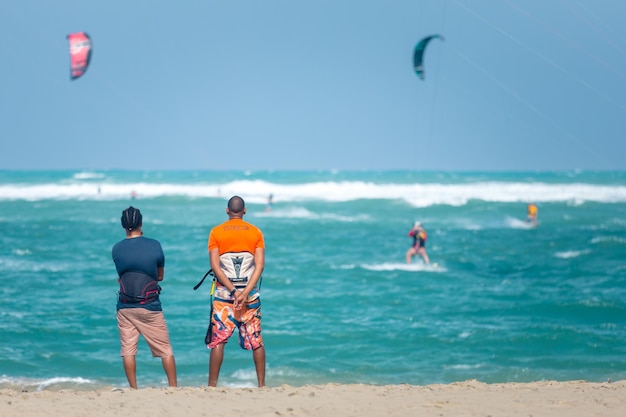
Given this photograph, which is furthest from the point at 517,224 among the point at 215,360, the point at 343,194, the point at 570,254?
the point at 343,194

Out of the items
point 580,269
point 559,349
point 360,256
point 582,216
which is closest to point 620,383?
point 559,349

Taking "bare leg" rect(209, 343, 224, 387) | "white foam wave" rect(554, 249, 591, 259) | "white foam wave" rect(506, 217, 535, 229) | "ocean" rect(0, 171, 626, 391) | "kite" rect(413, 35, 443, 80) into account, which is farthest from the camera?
"white foam wave" rect(506, 217, 535, 229)

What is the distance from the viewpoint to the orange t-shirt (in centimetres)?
595

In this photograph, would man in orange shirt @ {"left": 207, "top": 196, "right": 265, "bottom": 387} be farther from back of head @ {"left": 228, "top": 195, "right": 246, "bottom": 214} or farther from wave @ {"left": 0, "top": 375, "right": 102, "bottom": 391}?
wave @ {"left": 0, "top": 375, "right": 102, "bottom": 391}

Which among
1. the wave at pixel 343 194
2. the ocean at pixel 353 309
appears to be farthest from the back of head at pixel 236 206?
the wave at pixel 343 194

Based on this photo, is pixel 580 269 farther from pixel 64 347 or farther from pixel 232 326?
pixel 232 326

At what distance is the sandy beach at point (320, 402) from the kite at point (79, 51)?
1430cm

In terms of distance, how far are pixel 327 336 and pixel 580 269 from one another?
29.4 feet

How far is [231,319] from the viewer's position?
600 centimetres

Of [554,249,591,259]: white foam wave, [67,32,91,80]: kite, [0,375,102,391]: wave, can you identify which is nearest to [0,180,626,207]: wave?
[554,249,591,259]: white foam wave

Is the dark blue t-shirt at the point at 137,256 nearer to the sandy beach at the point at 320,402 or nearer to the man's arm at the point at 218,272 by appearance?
the man's arm at the point at 218,272

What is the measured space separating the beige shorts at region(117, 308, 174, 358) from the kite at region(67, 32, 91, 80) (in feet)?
47.0

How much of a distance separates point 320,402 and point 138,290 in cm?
168

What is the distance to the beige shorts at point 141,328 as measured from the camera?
19.7 ft
